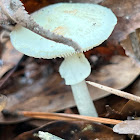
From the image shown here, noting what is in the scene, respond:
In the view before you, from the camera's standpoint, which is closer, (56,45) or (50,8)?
(56,45)

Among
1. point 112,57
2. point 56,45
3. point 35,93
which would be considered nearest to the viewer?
point 56,45

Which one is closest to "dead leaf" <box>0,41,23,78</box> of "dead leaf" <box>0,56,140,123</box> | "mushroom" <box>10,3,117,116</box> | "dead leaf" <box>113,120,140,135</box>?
"dead leaf" <box>0,56,140,123</box>

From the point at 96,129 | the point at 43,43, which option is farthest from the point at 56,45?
the point at 96,129

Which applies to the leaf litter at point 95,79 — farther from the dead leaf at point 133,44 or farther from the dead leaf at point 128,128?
the dead leaf at point 128,128

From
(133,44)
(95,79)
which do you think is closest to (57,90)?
(95,79)

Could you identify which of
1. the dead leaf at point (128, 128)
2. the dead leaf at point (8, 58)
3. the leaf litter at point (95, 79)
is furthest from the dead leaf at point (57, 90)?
the dead leaf at point (128, 128)

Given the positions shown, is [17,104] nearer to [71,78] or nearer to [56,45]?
[71,78]

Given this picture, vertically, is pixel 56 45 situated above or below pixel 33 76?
above
